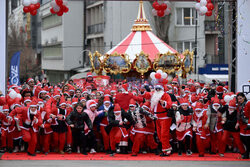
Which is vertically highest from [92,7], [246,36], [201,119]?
[92,7]

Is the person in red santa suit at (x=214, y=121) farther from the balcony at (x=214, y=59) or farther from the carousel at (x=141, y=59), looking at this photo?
the balcony at (x=214, y=59)

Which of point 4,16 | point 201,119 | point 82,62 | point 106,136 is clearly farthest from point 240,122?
point 82,62

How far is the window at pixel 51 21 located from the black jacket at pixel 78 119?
41814mm

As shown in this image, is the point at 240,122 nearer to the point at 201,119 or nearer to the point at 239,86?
the point at 201,119

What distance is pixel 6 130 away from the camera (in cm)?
1366

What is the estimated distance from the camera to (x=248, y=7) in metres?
14.5

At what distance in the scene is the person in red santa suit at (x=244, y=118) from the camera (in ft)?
42.0

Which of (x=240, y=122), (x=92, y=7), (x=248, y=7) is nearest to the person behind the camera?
(x=240, y=122)

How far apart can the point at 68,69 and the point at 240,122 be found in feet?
138

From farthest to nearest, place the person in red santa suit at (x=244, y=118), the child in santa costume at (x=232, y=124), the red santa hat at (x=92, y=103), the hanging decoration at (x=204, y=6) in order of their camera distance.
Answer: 1. the hanging decoration at (x=204, y=6)
2. the red santa hat at (x=92, y=103)
3. the child in santa costume at (x=232, y=124)
4. the person in red santa suit at (x=244, y=118)

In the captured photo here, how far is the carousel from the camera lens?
1003 inches

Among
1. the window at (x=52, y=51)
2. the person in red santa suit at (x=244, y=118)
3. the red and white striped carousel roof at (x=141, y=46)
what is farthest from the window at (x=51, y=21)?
the person in red santa suit at (x=244, y=118)

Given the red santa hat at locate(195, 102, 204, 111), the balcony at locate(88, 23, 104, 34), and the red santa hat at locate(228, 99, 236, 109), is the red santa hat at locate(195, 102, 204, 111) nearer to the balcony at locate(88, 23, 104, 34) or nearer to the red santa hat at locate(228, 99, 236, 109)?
the red santa hat at locate(228, 99, 236, 109)

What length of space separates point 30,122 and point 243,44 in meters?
5.73
